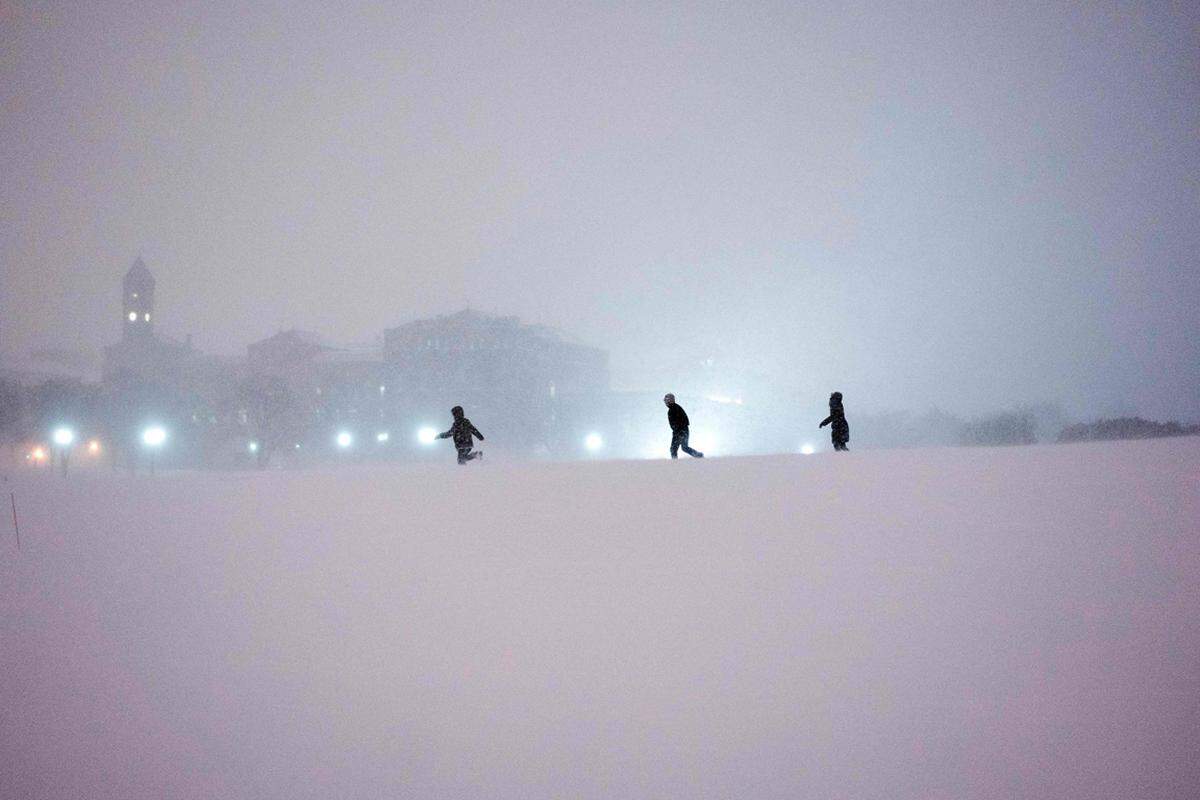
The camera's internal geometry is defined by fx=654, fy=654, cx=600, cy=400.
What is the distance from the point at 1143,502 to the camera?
5320 mm

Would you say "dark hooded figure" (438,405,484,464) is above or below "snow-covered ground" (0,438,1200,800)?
above

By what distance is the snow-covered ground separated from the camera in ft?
12.4

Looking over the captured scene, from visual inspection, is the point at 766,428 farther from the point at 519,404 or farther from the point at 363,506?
the point at 363,506

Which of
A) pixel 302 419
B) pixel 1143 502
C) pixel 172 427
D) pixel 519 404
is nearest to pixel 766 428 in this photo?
pixel 519 404

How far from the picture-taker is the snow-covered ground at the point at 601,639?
149 inches

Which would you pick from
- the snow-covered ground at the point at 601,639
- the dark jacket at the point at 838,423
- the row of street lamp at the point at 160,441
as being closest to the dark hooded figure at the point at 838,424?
the dark jacket at the point at 838,423

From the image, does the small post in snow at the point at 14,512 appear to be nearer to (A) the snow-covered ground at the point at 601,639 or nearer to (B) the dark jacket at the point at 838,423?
(A) the snow-covered ground at the point at 601,639

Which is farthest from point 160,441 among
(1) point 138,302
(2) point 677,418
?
(2) point 677,418

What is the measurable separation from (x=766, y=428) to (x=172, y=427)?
59.7m

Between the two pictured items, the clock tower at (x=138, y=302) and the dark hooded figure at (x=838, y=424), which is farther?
the clock tower at (x=138, y=302)

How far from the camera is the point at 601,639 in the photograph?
14.1 feet

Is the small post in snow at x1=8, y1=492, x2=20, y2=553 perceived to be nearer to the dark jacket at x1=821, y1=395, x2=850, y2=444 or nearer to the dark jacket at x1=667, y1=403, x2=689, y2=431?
the dark jacket at x1=667, y1=403, x2=689, y2=431

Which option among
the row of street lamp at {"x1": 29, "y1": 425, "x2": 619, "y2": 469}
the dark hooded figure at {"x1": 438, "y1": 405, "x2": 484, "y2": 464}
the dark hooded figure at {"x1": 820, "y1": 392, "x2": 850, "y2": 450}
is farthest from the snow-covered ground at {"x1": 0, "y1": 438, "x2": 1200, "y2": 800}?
the row of street lamp at {"x1": 29, "y1": 425, "x2": 619, "y2": 469}

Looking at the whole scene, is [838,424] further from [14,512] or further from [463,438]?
[14,512]
